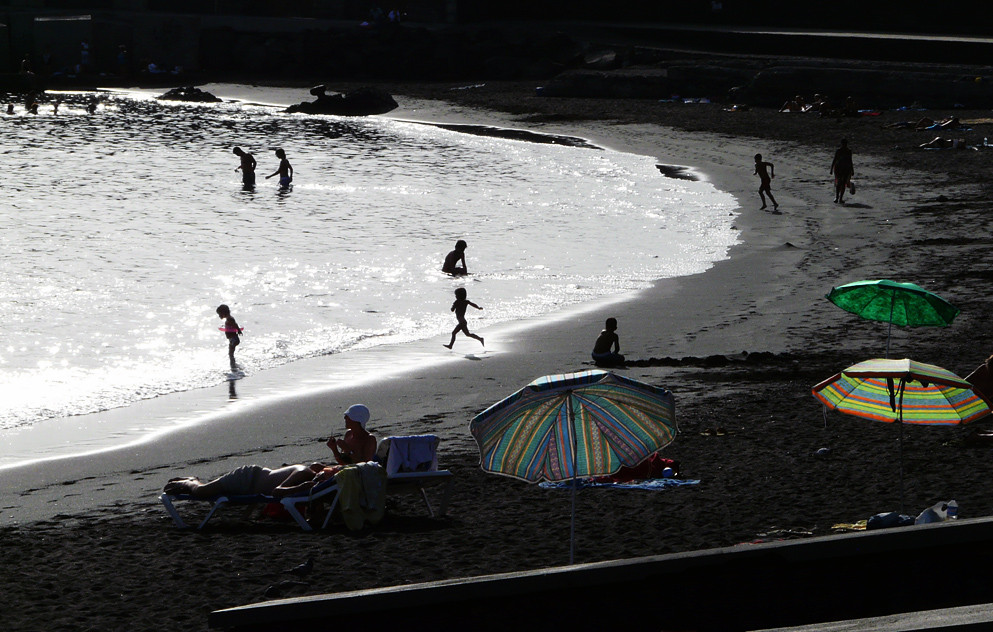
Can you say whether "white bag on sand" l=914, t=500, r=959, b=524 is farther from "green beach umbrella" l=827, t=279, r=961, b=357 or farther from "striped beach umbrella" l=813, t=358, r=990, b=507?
"green beach umbrella" l=827, t=279, r=961, b=357

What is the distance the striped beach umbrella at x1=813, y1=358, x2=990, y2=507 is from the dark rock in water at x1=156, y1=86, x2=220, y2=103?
47.5 m

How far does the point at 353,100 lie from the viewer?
48.5m

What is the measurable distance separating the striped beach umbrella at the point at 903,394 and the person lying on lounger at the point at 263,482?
385cm

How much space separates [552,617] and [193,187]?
28.5m

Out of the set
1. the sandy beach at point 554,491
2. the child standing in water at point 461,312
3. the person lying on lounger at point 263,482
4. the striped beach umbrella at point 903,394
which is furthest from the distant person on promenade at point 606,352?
the person lying on lounger at point 263,482

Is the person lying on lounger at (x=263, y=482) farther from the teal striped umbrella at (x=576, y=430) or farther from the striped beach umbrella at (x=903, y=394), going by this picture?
the striped beach umbrella at (x=903, y=394)

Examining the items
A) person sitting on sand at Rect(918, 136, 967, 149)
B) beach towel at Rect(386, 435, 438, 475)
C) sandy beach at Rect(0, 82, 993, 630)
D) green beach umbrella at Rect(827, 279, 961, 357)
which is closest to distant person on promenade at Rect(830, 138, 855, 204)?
sandy beach at Rect(0, 82, 993, 630)

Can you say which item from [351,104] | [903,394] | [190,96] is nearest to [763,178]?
[903,394]

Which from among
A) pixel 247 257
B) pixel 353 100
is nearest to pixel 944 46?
pixel 353 100

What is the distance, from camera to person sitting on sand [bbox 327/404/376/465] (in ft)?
29.4

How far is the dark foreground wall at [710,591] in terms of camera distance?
6426 mm

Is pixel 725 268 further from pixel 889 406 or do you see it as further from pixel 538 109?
pixel 538 109

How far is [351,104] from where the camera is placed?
4841 centimetres

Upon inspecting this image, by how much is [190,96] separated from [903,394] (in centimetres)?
4861
